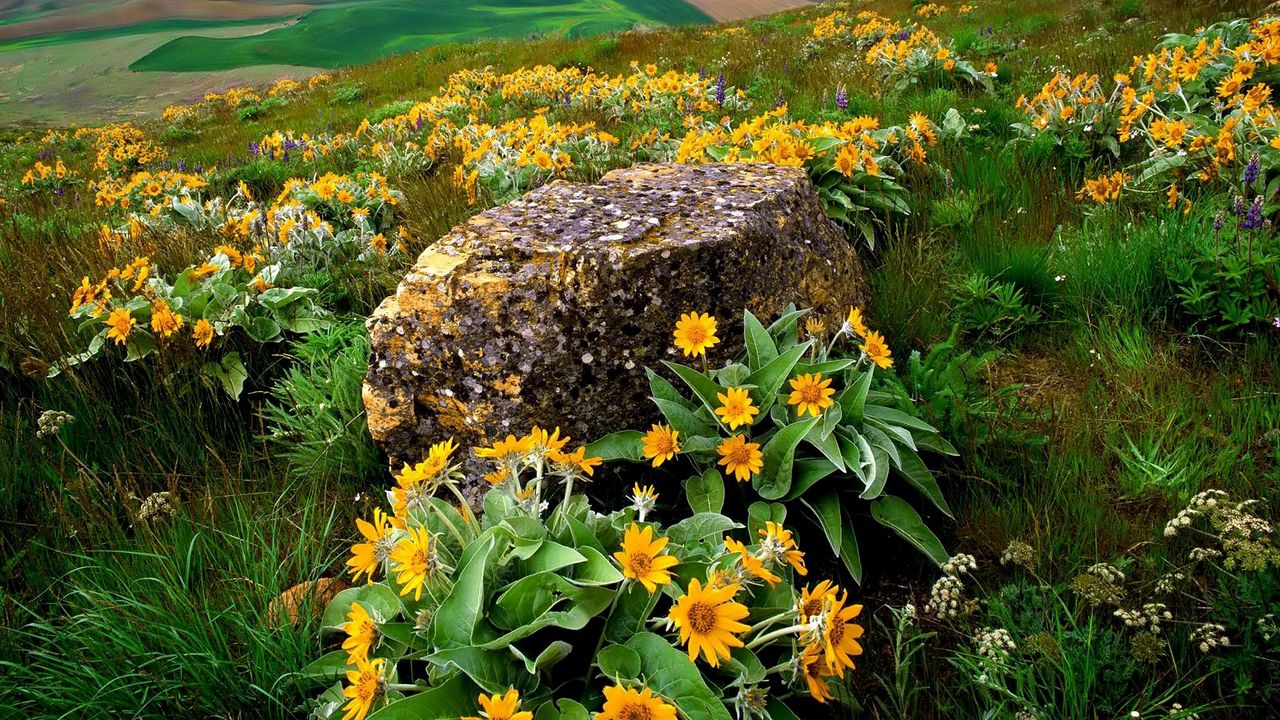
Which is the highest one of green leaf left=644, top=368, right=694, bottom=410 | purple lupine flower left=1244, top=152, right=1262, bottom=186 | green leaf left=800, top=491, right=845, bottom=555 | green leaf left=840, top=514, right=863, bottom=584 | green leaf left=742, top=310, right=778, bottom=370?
purple lupine flower left=1244, top=152, right=1262, bottom=186

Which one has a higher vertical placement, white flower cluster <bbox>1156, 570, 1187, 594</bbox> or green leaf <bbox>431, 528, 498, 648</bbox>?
green leaf <bbox>431, 528, 498, 648</bbox>

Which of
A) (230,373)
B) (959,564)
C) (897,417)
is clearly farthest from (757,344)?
(230,373)

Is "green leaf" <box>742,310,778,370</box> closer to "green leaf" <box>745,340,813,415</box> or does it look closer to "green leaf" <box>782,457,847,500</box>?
"green leaf" <box>745,340,813,415</box>

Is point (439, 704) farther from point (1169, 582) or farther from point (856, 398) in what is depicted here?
point (1169, 582)

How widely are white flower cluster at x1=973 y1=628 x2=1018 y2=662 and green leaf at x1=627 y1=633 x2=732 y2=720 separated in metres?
0.68

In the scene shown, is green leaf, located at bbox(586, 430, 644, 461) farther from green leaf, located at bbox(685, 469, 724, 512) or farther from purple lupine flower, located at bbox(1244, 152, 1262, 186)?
purple lupine flower, located at bbox(1244, 152, 1262, 186)

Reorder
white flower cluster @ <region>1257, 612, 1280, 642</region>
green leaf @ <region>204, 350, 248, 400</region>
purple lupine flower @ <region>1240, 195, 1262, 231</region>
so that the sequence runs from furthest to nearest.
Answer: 1. green leaf @ <region>204, 350, 248, 400</region>
2. purple lupine flower @ <region>1240, 195, 1262, 231</region>
3. white flower cluster @ <region>1257, 612, 1280, 642</region>

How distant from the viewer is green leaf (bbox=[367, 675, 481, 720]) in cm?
145

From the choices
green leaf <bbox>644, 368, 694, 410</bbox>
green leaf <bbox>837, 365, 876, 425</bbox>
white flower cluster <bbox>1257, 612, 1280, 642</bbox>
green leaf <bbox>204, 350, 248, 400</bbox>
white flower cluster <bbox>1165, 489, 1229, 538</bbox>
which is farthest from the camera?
green leaf <bbox>204, 350, 248, 400</bbox>

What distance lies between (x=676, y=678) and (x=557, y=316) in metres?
1.14

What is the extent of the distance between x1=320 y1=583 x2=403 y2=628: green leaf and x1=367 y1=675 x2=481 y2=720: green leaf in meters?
0.24

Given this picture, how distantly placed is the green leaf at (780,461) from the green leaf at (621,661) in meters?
0.69

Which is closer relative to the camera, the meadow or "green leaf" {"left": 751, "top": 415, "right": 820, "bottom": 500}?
the meadow

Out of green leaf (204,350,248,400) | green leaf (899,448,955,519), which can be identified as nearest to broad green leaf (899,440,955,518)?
green leaf (899,448,955,519)
